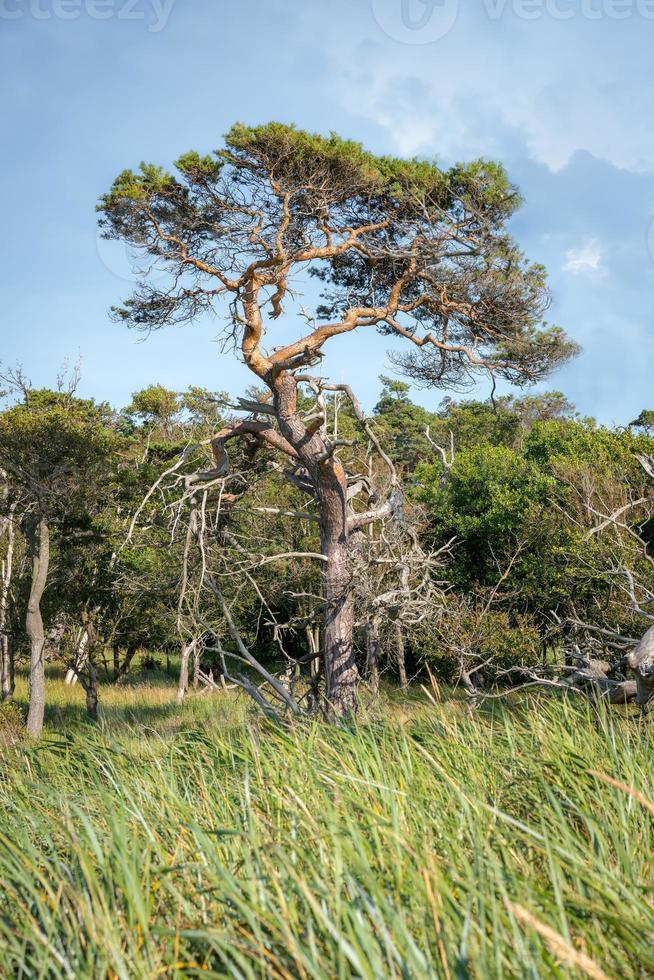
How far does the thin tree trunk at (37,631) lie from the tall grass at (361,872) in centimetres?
1362

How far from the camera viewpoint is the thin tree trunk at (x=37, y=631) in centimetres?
1717

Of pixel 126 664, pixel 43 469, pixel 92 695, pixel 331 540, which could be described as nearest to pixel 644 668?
pixel 331 540

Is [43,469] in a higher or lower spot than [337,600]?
higher

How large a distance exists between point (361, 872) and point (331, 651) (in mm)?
7698

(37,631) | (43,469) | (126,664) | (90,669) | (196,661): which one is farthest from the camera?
(126,664)

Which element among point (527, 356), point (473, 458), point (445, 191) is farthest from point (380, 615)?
point (473, 458)

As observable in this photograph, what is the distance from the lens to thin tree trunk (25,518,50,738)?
676 inches

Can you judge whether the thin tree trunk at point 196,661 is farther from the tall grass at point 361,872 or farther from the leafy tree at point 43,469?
the tall grass at point 361,872

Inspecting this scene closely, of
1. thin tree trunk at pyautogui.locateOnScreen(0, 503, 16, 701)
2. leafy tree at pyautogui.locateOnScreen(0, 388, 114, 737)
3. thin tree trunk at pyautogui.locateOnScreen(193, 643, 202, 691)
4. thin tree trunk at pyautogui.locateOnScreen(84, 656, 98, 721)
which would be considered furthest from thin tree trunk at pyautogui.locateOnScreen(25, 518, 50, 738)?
thin tree trunk at pyautogui.locateOnScreen(0, 503, 16, 701)

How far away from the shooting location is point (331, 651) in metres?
10.1

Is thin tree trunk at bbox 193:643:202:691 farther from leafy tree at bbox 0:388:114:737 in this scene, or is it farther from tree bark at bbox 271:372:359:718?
leafy tree at bbox 0:388:114:737

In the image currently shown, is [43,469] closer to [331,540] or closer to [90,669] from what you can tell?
[90,669]

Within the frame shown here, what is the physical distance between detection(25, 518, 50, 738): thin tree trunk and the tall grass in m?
13.6

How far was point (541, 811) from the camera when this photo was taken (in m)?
3.15
